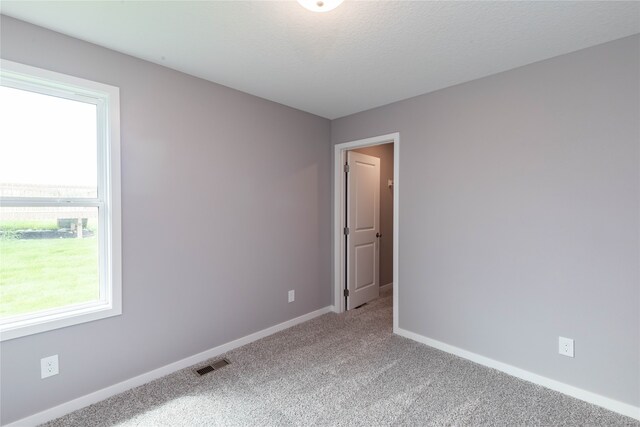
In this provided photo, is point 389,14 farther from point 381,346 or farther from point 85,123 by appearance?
point 381,346

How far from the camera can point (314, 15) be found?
1.66 meters

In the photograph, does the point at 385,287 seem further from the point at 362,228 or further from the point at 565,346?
the point at 565,346

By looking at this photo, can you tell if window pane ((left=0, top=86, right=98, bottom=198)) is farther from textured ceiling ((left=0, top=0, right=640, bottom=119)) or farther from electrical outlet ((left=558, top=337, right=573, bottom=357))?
electrical outlet ((left=558, top=337, right=573, bottom=357))

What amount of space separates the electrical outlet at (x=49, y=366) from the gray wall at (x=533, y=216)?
2724mm

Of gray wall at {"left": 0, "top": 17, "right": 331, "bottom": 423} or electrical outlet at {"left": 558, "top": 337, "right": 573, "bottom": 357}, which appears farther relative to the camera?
electrical outlet at {"left": 558, "top": 337, "right": 573, "bottom": 357}

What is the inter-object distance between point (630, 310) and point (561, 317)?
36 cm

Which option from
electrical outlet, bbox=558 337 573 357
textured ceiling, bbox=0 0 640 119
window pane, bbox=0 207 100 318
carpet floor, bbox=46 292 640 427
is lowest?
carpet floor, bbox=46 292 640 427

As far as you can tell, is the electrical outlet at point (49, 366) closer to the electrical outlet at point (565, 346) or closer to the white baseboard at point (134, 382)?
the white baseboard at point (134, 382)

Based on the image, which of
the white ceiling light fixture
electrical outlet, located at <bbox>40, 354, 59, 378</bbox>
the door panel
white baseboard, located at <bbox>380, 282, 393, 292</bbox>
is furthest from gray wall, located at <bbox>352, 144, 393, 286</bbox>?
electrical outlet, located at <bbox>40, 354, 59, 378</bbox>

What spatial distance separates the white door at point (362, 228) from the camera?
364cm

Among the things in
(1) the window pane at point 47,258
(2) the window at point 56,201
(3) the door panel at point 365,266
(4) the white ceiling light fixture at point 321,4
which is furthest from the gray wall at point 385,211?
(1) the window pane at point 47,258

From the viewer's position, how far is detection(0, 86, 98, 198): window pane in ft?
5.76

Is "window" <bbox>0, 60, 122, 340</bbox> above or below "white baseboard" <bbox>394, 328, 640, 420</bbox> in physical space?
above

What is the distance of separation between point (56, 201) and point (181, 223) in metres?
0.76
